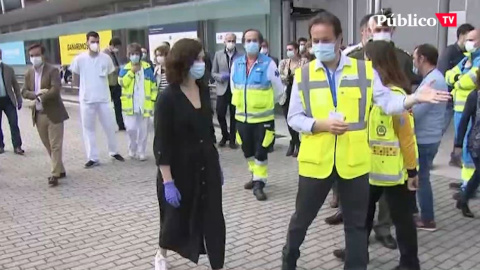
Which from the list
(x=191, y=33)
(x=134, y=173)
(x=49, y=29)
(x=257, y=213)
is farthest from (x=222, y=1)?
(x=49, y=29)

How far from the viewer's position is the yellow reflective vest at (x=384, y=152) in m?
3.73

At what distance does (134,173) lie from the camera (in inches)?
299

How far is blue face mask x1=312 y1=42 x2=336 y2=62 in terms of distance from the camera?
132 inches

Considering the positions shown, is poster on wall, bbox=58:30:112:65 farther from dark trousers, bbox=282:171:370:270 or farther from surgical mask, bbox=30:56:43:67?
dark trousers, bbox=282:171:370:270

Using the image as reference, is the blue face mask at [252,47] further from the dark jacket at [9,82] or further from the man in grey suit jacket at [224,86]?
the dark jacket at [9,82]

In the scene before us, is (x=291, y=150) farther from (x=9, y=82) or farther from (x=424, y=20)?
(x=9, y=82)

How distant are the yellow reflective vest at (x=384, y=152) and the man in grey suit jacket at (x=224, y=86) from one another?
539 centimetres

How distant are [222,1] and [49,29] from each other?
11.6 m

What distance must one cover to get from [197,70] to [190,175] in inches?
29.8

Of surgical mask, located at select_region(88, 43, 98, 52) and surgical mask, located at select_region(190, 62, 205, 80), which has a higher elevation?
surgical mask, located at select_region(88, 43, 98, 52)

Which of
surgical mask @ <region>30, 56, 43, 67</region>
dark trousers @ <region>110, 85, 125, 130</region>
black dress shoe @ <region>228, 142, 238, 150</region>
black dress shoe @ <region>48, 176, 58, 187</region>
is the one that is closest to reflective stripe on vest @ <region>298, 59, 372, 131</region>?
black dress shoe @ <region>48, 176, 58, 187</region>

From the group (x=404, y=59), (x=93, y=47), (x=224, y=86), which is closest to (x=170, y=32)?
(x=224, y=86)

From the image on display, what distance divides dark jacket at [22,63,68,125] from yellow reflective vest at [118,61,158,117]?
1.22m

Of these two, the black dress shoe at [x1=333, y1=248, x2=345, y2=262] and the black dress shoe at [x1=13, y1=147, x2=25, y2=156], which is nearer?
the black dress shoe at [x1=333, y1=248, x2=345, y2=262]
